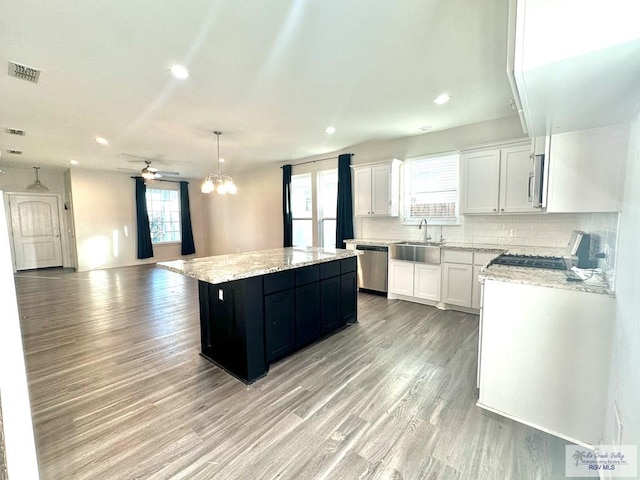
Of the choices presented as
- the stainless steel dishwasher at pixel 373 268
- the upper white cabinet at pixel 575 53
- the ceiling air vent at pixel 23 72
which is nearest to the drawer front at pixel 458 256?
the stainless steel dishwasher at pixel 373 268

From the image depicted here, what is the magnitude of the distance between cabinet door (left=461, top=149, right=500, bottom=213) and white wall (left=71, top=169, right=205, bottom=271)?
866 centimetres

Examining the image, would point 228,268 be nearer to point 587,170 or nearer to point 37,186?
point 587,170

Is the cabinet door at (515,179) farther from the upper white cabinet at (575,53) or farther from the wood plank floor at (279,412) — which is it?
the upper white cabinet at (575,53)

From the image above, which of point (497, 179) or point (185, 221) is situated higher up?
point (497, 179)

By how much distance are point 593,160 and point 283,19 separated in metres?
2.22

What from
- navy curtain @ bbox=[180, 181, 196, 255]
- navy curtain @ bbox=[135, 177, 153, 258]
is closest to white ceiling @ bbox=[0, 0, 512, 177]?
navy curtain @ bbox=[135, 177, 153, 258]

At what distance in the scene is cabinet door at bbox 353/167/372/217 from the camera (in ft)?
Answer: 16.6

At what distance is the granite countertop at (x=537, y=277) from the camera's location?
1.59 m

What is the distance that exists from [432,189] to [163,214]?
811 cm

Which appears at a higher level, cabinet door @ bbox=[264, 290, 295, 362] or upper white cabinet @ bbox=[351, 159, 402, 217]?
upper white cabinet @ bbox=[351, 159, 402, 217]

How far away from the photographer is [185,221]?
9203 millimetres

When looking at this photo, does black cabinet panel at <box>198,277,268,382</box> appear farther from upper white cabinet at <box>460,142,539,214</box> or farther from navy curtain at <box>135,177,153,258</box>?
navy curtain at <box>135,177,153,258</box>

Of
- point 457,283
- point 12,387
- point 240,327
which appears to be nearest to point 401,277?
point 457,283

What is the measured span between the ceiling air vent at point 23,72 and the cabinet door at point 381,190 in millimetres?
4321
